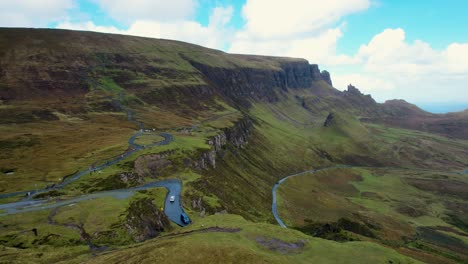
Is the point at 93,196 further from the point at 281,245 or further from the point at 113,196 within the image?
the point at 281,245

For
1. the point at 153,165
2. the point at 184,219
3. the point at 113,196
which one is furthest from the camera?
the point at 153,165

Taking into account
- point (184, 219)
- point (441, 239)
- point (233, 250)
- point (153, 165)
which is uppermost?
point (153, 165)

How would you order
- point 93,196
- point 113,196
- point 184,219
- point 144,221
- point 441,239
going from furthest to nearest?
point 441,239
point 113,196
point 93,196
point 184,219
point 144,221

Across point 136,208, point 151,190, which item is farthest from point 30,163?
point 136,208

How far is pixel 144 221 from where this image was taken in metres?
85.8

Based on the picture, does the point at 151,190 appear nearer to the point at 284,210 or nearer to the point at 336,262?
the point at 336,262

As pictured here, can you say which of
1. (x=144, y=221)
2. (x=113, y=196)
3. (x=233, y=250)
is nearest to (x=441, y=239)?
(x=144, y=221)

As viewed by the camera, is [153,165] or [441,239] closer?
[153,165]

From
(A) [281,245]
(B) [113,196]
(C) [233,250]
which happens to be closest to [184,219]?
(B) [113,196]

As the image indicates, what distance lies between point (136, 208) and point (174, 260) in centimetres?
3994

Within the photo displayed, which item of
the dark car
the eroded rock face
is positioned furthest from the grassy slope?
the eroded rock face

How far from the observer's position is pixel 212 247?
2319 inches

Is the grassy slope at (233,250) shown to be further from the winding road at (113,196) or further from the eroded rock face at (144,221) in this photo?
the winding road at (113,196)

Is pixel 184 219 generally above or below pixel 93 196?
below
